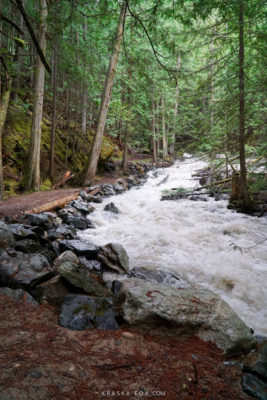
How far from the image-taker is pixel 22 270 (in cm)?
267

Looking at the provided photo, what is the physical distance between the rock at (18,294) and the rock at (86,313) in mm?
408

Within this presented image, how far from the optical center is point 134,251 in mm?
4973

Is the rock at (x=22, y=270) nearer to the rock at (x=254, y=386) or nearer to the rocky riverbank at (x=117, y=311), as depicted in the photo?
the rocky riverbank at (x=117, y=311)

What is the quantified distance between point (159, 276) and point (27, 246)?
245 centimetres

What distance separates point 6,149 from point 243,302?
35.5ft

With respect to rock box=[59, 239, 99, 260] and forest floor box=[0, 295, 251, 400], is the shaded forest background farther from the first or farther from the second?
forest floor box=[0, 295, 251, 400]

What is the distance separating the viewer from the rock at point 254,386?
146 cm

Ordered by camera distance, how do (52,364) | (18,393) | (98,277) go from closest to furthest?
1. (18,393)
2. (52,364)
3. (98,277)

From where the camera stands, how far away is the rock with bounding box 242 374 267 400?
1.46m

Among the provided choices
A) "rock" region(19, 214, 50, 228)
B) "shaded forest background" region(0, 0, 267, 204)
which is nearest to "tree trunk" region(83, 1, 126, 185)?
"shaded forest background" region(0, 0, 267, 204)

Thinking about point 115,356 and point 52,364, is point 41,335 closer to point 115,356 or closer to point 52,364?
point 52,364

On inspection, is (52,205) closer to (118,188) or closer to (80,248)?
(80,248)

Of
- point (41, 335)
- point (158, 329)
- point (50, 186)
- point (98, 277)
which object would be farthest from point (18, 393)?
A: point (50, 186)

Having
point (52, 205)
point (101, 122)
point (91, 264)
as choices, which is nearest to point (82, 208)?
point (52, 205)
